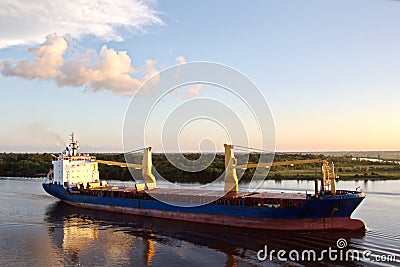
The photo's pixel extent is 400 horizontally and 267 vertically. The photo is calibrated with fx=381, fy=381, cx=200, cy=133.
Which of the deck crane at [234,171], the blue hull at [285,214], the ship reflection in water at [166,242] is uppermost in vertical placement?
the deck crane at [234,171]

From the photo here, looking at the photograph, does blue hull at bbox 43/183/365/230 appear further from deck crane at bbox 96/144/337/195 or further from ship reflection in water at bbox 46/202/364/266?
deck crane at bbox 96/144/337/195

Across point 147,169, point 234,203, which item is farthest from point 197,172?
point 234,203

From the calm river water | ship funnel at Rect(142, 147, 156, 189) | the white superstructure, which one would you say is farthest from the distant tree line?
the calm river water

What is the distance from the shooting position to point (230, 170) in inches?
837

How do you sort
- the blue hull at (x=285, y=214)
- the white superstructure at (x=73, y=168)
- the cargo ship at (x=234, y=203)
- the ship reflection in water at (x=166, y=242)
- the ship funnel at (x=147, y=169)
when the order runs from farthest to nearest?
1. the white superstructure at (x=73, y=168)
2. the ship funnel at (x=147, y=169)
3. the cargo ship at (x=234, y=203)
4. the blue hull at (x=285, y=214)
5. the ship reflection in water at (x=166, y=242)

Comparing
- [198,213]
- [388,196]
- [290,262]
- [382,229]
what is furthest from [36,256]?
[388,196]

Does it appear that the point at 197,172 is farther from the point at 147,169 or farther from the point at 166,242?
the point at 166,242

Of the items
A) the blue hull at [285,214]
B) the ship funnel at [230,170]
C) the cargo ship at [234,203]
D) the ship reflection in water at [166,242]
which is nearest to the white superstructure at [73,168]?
the cargo ship at [234,203]

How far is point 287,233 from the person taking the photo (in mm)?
17578

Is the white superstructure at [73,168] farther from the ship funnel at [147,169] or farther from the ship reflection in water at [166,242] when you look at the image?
the ship reflection in water at [166,242]

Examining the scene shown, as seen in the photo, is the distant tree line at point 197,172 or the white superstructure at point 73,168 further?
the distant tree line at point 197,172

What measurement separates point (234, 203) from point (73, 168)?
15064 mm

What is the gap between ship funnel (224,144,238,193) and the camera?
21.1 m

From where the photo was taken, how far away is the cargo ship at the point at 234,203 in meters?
17.8
